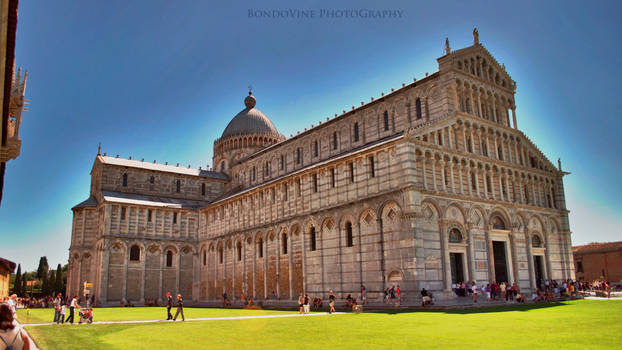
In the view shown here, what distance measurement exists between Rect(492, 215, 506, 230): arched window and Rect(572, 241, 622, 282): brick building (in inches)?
1315

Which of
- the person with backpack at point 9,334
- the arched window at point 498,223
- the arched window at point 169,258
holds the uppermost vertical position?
the arched window at point 498,223

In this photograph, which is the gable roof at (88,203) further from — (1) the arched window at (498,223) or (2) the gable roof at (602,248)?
(2) the gable roof at (602,248)

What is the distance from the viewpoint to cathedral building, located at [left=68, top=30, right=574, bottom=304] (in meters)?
33.4

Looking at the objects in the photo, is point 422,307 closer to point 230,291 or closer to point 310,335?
point 310,335

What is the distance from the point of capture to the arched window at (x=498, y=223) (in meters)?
37.3

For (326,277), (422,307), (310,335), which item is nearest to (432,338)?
(310,335)

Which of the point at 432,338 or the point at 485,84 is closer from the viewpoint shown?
the point at 432,338

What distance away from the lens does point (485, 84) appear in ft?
Answer: 132

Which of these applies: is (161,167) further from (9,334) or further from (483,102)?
(9,334)

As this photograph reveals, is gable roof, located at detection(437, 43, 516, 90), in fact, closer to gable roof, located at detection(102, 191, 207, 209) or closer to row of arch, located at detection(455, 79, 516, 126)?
row of arch, located at detection(455, 79, 516, 126)

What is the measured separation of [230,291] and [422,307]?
2708 centimetres

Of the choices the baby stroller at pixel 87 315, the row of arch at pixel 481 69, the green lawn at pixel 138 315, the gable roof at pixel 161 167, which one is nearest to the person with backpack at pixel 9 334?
the baby stroller at pixel 87 315

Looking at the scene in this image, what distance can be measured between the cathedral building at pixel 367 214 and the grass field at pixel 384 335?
12.1m

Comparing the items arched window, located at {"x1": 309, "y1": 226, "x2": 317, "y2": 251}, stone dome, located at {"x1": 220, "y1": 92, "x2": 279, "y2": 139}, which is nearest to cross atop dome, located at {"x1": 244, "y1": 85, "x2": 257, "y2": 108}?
stone dome, located at {"x1": 220, "y1": 92, "x2": 279, "y2": 139}
